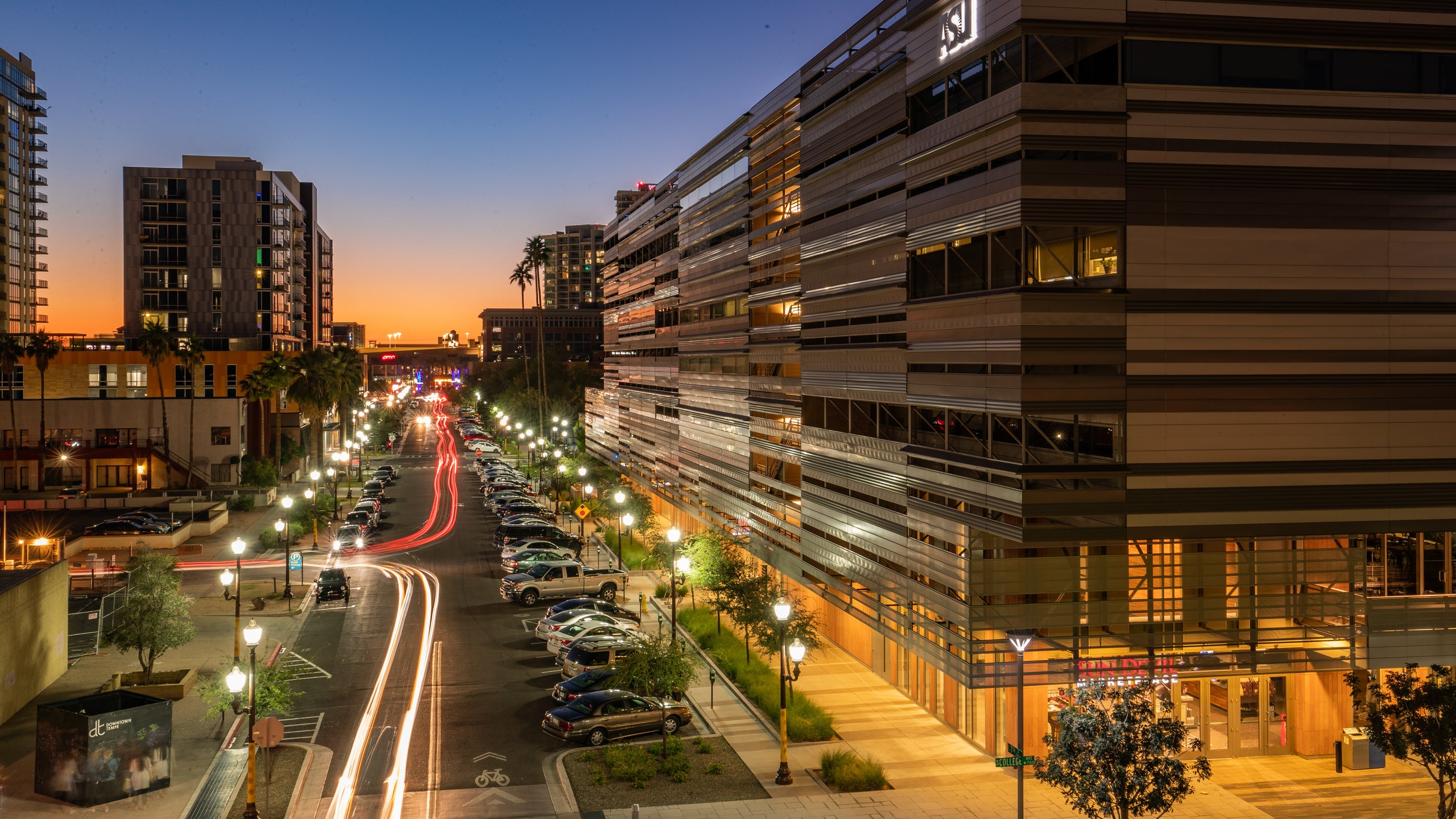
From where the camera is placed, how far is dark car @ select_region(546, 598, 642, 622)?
131ft

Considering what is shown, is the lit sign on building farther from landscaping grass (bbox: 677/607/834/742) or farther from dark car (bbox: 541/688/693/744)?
dark car (bbox: 541/688/693/744)

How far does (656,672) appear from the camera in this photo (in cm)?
2738

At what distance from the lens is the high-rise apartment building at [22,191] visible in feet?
437

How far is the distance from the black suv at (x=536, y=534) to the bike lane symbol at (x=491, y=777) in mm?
32427

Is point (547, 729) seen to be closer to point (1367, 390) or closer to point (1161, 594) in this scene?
point (1161, 594)

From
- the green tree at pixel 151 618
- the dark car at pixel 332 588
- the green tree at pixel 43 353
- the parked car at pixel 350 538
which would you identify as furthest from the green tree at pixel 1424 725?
the green tree at pixel 43 353

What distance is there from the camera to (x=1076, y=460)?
943 inches

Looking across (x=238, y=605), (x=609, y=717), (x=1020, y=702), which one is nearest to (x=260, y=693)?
(x=238, y=605)

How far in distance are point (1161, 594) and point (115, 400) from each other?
286 feet

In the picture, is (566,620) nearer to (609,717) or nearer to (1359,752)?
(609,717)

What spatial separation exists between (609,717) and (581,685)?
244 centimetres

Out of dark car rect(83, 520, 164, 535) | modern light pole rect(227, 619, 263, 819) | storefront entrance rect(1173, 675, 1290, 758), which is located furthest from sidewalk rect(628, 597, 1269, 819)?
dark car rect(83, 520, 164, 535)

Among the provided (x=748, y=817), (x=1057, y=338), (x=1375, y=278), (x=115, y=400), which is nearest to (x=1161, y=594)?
(x=1057, y=338)

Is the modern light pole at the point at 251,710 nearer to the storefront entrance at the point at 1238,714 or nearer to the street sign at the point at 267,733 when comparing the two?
the street sign at the point at 267,733
